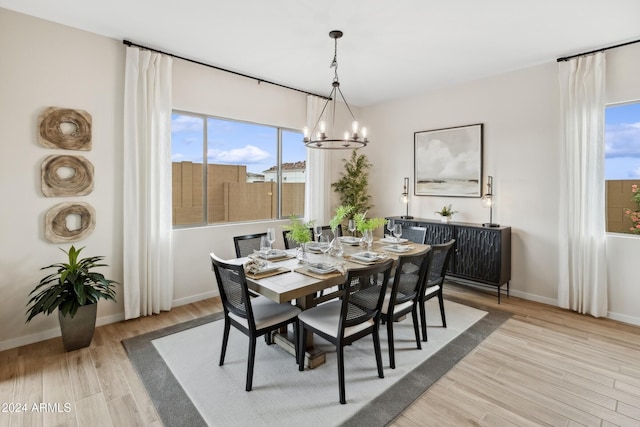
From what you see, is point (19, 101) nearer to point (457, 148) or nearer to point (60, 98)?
point (60, 98)

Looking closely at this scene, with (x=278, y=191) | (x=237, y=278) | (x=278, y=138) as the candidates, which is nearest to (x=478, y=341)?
(x=237, y=278)

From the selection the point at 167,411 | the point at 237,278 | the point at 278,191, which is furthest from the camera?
the point at 278,191

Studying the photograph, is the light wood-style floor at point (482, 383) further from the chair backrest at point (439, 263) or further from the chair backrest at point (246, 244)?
the chair backrest at point (246, 244)

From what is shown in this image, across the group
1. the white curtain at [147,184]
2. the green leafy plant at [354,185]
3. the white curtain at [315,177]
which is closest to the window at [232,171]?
the white curtain at [315,177]

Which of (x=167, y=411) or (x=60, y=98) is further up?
(x=60, y=98)

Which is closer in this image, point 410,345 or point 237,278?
point 237,278

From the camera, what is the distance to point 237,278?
2.23 metres

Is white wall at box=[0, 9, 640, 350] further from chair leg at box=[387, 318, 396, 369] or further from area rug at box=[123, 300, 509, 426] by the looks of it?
chair leg at box=[387, 318, 396, 369]

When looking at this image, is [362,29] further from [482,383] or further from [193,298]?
[193,298]

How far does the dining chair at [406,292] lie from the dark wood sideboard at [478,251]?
5.54 ft

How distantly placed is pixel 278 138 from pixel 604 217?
4.21 metres

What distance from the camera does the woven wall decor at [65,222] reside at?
3.02 meters

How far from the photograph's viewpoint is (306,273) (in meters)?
2.50

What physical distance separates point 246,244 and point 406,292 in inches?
65.3
